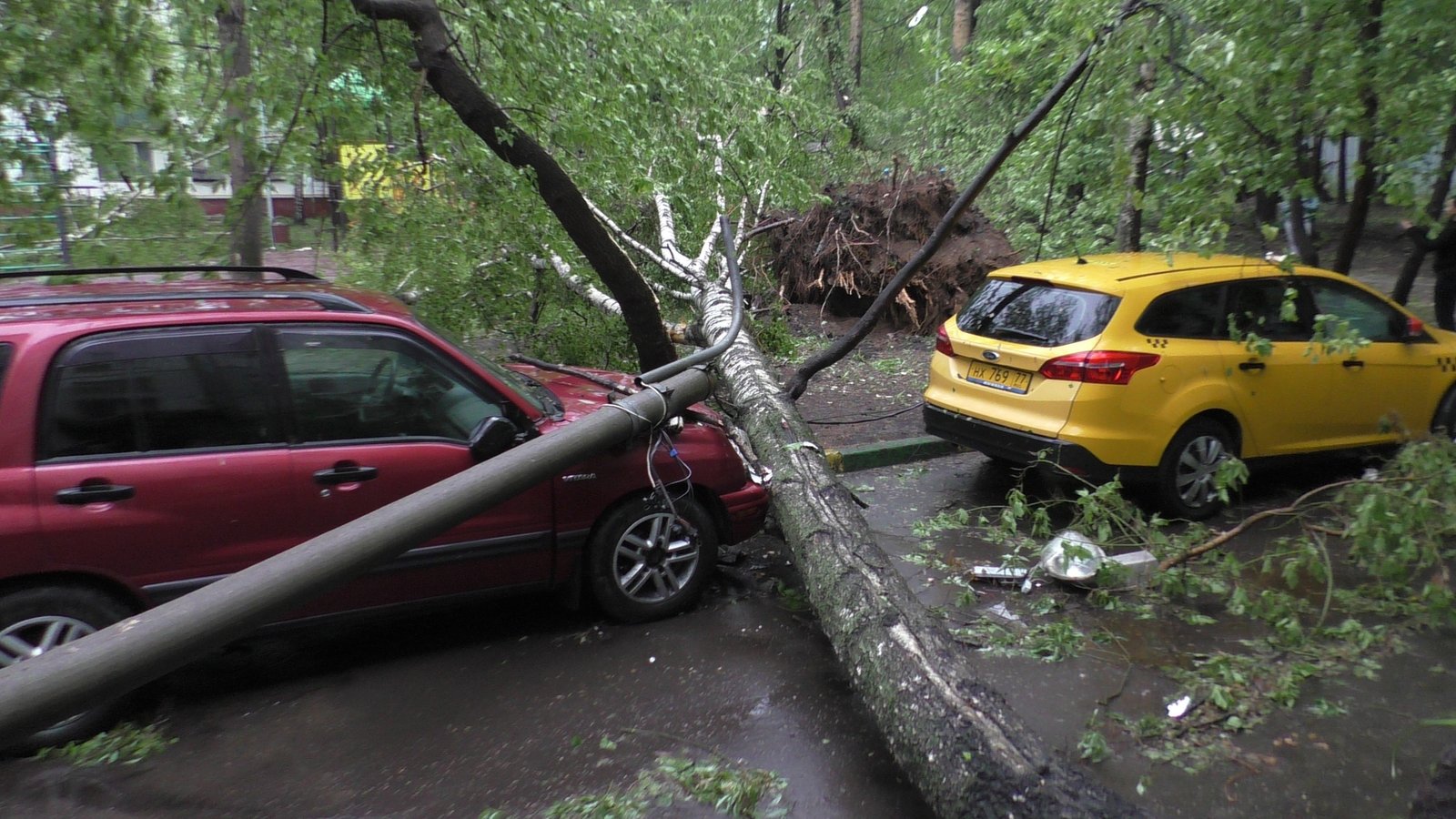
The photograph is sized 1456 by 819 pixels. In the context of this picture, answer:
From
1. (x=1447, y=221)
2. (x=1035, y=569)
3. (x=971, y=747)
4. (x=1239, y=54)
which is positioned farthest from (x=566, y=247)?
(x=1447, y=221)

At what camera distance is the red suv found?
3752mm

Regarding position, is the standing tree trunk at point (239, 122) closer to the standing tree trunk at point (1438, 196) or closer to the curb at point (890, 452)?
the curb at point (890, 452)

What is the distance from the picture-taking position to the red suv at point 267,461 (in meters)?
3.75

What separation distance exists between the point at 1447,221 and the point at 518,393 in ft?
28.1

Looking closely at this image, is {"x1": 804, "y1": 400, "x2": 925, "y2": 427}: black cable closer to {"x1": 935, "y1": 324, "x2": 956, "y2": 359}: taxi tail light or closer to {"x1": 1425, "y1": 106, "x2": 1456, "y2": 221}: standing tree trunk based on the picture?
{"x1": 935, "y1": 324, "x2": 956, "y2": 359}: taxi tail light

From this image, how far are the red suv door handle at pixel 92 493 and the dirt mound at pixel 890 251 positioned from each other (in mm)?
9705

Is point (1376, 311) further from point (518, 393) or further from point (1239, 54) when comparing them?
point (518, 393)

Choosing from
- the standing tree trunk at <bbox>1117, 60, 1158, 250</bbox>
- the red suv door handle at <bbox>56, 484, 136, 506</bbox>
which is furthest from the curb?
the red suv door handle at <bbox>56, 484, 136, 506</bbox>

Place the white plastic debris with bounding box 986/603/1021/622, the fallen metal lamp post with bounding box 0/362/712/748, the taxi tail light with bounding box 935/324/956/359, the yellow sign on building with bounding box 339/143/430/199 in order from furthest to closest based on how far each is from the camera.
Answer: the yellow sign on building with bounding box 339/143/430/199 → the taxi tail light with bounding box 935/324/956/359 → the white plastic debris with bounding box 986/603/1021/622 → the fallen metal lamp post with bounding box 0/362/712/748

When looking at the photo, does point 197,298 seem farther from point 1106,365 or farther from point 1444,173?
point 1444,173

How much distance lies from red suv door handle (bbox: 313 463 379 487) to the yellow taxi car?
400cm

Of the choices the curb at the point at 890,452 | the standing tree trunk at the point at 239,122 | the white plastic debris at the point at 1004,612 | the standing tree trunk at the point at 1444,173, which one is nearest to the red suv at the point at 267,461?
the white plastic debris at the point at 1004,612

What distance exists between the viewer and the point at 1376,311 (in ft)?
22.8

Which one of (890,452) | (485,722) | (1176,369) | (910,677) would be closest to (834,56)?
(890,452)
